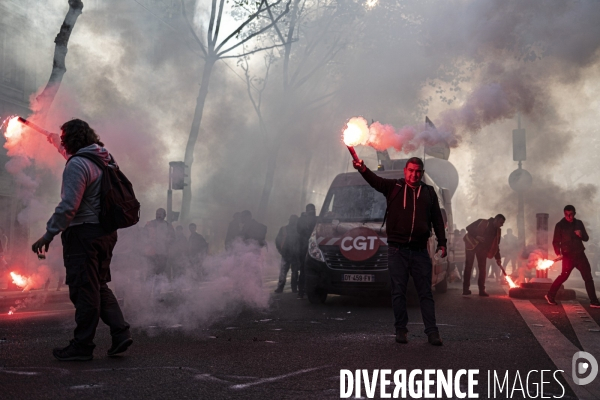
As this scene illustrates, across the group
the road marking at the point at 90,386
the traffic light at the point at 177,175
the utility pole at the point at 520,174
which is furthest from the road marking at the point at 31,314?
the utility pole at the point at 520,174

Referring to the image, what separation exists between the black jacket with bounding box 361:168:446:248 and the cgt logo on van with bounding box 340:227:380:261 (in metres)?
3.56

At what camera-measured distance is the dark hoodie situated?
478 centimetres

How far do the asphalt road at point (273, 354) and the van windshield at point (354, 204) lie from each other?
7.75 ft

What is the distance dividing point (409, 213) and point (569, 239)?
516cm

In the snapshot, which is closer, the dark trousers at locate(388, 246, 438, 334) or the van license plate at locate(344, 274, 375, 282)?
the dark trousers at locate(388, 246, 438, 334)

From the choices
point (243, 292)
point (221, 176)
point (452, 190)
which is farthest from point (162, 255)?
point (221, 176)

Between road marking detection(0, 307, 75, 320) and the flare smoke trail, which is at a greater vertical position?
the flare smoke trail

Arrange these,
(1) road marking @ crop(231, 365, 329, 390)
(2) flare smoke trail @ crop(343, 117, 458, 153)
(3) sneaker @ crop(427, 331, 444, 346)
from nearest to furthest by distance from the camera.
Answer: (1) road marking @ crop(231, 365, 329, 390) < (3) sneaker @ crop(427, 331, 444, 346) < (2) flare smoke trail @ crop(343, 117, 458, 153)

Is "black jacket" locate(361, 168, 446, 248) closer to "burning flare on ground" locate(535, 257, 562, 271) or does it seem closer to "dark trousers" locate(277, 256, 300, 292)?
"burning flare on ground" locate(535, 257, 562, 271)

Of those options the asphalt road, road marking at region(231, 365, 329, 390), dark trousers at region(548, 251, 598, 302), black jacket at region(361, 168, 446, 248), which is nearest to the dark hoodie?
the asphalt road

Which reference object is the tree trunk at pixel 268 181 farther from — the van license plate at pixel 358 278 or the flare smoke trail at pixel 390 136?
the van license plate at pixel 358 278

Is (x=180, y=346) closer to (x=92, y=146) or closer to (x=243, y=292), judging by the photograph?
(x=92, y=146)

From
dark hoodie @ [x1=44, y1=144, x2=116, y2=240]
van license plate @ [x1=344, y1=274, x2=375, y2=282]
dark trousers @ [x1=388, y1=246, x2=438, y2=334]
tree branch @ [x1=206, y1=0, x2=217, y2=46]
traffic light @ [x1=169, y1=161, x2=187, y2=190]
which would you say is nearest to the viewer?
dark hoodie @ [x1=44, y1=144, x2=116, y2=240]

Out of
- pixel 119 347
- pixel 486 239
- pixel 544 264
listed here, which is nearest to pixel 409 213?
pixel 119 347
